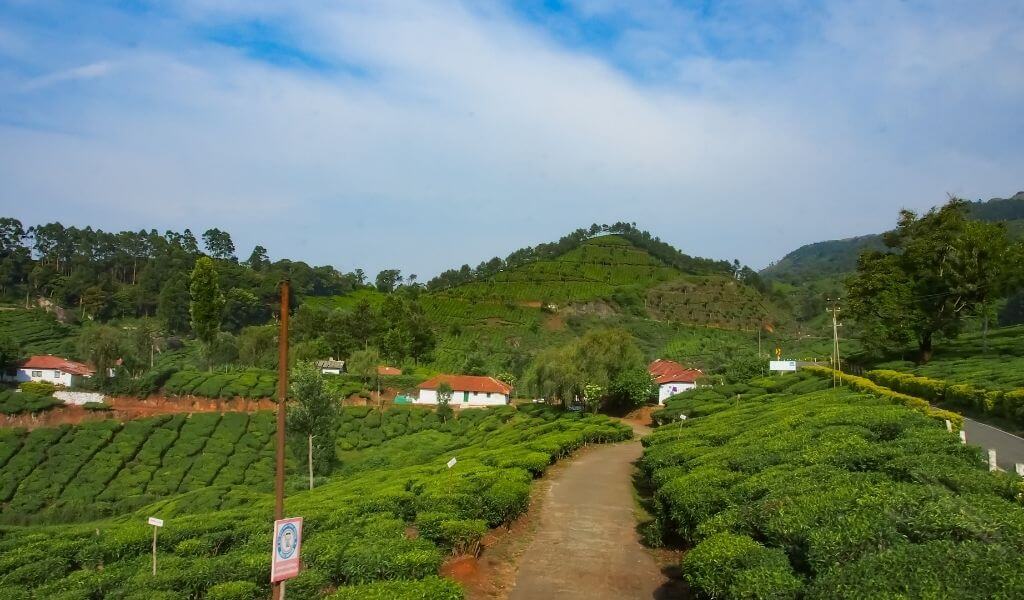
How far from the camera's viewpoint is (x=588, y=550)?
46.8ft

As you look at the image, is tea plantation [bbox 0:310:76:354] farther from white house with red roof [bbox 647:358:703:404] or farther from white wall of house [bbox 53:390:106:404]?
white house with red roof [bbox 647:358:703:404]

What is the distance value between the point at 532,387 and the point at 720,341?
159 feet

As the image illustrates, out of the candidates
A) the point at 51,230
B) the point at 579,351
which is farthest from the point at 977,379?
the point at 51,230

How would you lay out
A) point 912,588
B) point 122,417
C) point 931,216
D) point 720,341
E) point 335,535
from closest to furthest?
1. point 912,588
2. point 335,535
3. point 931,216
4. point 122,417
5. point 720,341

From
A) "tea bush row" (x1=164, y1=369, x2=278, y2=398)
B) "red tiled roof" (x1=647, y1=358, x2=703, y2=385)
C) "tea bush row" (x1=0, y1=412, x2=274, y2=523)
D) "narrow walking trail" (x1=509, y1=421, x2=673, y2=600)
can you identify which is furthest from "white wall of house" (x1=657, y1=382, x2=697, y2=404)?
"tea bush row" (x1=164, y1=369, x2=278, y2=398)

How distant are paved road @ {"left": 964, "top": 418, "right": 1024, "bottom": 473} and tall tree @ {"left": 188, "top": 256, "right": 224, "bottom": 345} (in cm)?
5728

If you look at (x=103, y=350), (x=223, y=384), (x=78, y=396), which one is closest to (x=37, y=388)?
(x=78, y=396)

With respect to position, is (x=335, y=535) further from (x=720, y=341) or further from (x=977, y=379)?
(x=720, y=341)

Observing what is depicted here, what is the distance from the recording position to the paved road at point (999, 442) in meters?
17.3

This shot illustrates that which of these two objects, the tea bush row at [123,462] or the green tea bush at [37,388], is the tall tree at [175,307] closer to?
the green tea bush at [37,388]

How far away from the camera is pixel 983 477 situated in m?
10.8

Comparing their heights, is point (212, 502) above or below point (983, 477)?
below

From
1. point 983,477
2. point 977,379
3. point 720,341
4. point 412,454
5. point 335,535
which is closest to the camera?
point 983,477

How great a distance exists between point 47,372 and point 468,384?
39.6m
